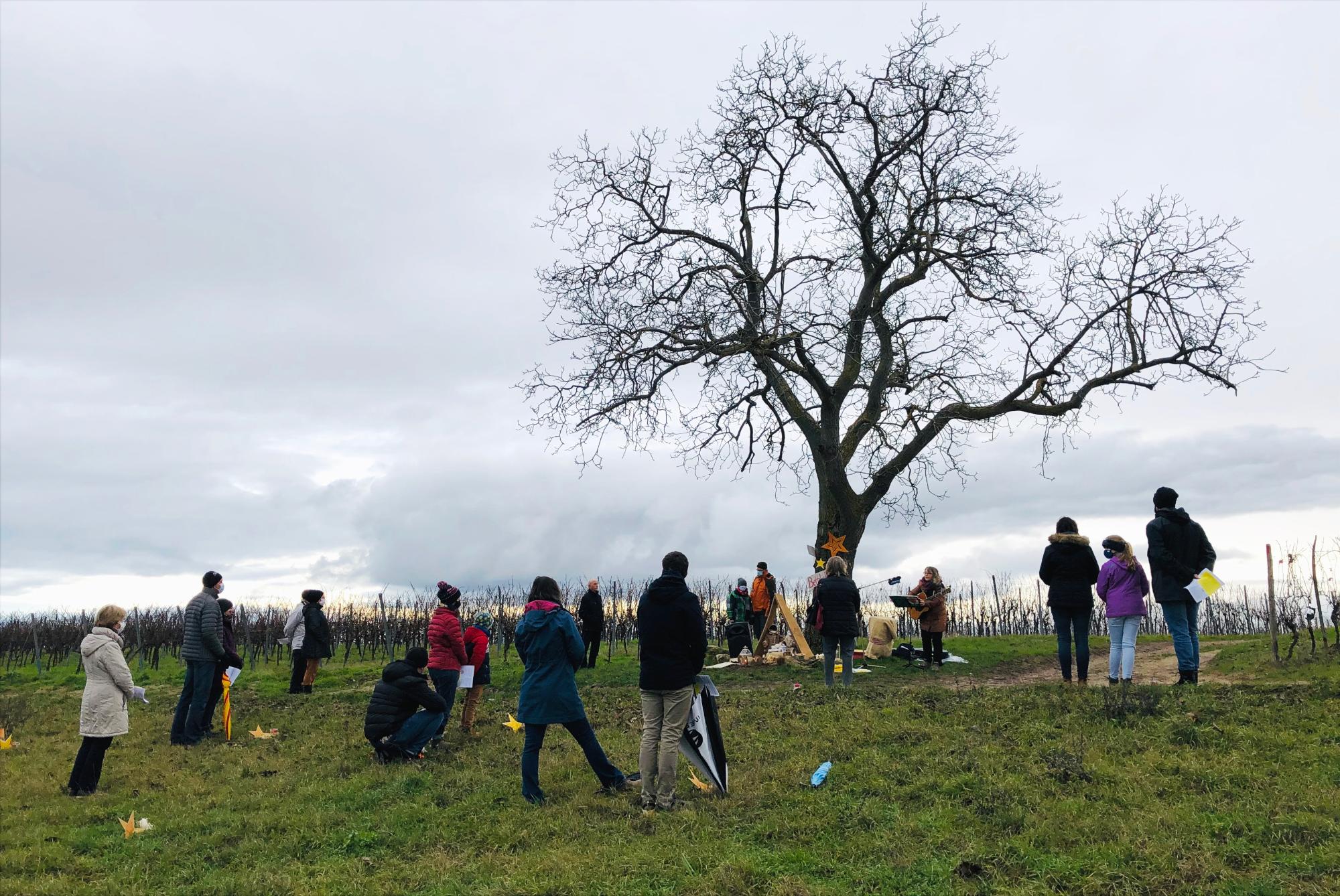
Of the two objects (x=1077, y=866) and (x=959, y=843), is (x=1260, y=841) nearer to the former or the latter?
(x=1077, y=866)

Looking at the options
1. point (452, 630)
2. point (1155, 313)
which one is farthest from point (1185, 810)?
point (1155, 313)

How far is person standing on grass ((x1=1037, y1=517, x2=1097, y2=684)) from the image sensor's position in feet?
34.9

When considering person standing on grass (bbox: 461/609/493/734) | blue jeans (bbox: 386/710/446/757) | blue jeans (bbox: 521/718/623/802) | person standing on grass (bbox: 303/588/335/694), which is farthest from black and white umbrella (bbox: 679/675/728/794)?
person standing on grass (bbox: 303/588/335/694)

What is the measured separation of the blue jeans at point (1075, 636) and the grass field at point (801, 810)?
1.97ft

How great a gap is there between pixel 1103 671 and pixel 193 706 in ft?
41.1

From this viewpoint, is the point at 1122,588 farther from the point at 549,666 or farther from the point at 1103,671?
the point at 549,666

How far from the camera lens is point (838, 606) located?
11.6m

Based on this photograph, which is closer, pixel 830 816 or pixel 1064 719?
pixel 830 816

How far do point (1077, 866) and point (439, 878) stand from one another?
152 inches

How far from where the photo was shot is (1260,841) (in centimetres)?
547

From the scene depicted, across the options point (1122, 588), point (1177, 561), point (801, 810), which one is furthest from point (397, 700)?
point (1177, 561)

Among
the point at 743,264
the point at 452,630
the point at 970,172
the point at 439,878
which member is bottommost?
the point at 439,878

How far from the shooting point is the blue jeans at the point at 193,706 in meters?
11.0

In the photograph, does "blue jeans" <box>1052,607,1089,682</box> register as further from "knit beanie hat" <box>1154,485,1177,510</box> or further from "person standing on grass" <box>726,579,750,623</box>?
"person standing on grass" <box>726,579,750,623</box>
